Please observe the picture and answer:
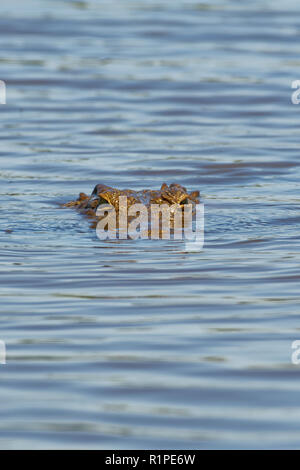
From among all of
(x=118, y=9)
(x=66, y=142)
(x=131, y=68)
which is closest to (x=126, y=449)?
(x=66, y=142)

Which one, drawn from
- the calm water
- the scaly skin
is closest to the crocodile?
the scaly skin

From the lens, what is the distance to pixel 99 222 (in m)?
8.53

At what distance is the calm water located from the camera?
465 centimetres

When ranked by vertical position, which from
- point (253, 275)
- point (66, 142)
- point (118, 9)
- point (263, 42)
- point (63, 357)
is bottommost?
point (63, 357)

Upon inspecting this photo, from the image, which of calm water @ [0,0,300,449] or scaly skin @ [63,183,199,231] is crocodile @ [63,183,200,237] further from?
calm water @ [0,0,300,449]

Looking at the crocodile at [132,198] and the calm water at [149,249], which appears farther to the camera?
the crocodile at [132,198]

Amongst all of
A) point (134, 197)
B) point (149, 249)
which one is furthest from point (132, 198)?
point (149, 249)

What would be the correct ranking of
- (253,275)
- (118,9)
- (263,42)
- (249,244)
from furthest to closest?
(118,9), (263,42), (249,244), (253,275)

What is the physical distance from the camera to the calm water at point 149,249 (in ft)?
15.3

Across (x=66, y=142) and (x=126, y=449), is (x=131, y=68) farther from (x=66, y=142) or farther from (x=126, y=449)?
(x=126, y=449)

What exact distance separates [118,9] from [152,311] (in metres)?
14.7

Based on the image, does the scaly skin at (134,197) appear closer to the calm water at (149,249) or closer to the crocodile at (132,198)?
the crocodile at (132,198)

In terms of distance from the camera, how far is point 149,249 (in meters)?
7.66

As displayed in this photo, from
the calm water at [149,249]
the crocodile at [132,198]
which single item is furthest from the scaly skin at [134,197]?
the calm water at [149,249]
